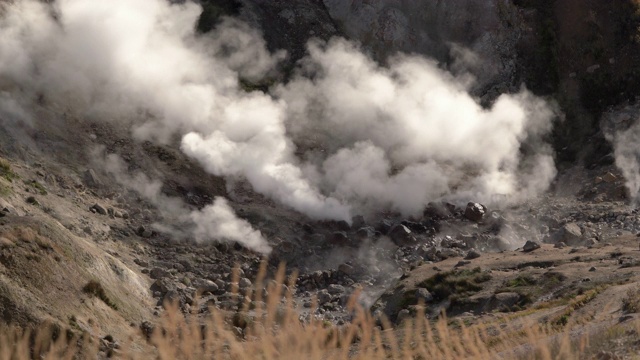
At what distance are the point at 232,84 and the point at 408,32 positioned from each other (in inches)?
270

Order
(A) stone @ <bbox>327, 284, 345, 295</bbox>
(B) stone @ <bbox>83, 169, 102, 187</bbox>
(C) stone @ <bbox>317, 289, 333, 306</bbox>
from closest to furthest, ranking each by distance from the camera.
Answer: (C) stone @ <bbox>317, 289, 333, 306</bbox>, (A) stone @ <bbox>327, 284, 345, 295</bbox>, (B) stone @ <bbox>83, 169, 102, 187</bbox>

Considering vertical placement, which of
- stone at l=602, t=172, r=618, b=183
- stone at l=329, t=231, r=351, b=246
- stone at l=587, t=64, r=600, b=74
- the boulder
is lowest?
the boulder

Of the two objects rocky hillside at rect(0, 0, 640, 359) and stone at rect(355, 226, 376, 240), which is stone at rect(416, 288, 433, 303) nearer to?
rocky hillside at rect(0, 0, 640, 359)

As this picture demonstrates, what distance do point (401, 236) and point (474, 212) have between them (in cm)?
253

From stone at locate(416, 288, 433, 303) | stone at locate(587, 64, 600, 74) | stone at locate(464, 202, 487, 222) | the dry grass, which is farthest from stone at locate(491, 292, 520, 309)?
stone at locate(587, 64, 600, 74)

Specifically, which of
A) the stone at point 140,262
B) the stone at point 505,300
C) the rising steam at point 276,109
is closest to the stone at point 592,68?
the rising steam at point 276,109

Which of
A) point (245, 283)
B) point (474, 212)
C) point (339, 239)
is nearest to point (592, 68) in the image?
point (474, 212)

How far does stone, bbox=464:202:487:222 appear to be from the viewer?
2188 cm

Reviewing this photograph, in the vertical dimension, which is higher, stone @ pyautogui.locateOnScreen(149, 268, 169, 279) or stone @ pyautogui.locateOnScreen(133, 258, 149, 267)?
stone @ pyautogui.locateOnScreen(133, 258, 149, 267)

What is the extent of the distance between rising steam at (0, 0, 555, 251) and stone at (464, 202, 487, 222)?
0.98m

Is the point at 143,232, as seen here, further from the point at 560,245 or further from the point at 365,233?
the point at 560,245

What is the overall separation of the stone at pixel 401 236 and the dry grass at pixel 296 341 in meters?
4.06

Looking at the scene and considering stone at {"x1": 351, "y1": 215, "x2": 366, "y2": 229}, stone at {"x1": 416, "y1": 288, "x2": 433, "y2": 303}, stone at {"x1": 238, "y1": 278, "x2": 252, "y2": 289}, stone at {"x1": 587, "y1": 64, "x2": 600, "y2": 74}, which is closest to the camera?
stone at {"x1": 416, "y1": 288, "x2": 433, "y2": 303}

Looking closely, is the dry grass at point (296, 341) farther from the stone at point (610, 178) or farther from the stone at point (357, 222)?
the stone at point (610, 178)
